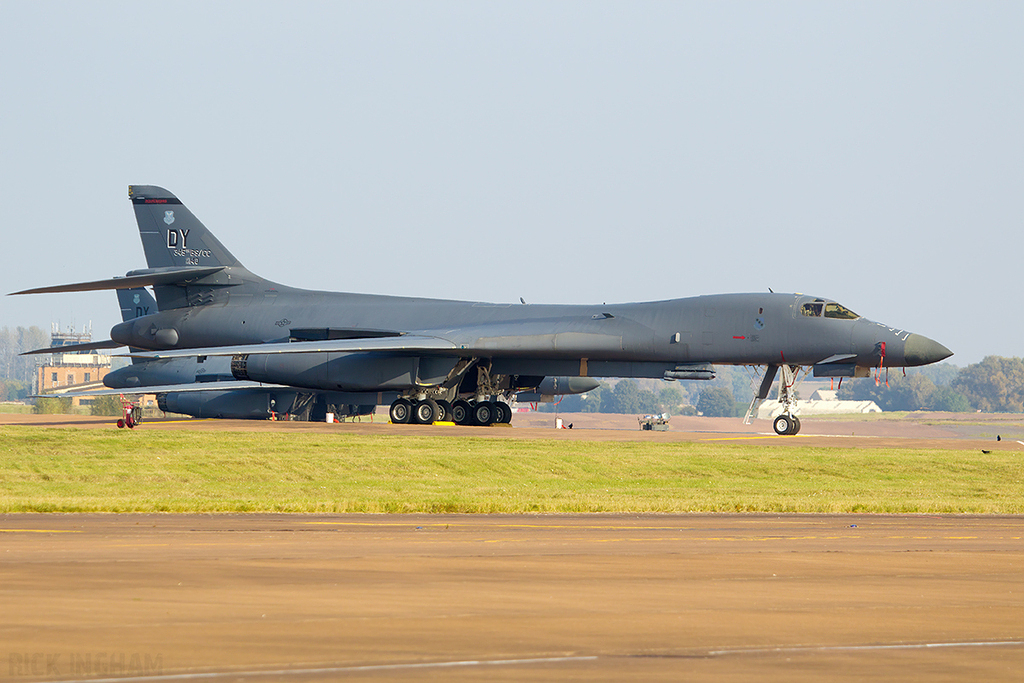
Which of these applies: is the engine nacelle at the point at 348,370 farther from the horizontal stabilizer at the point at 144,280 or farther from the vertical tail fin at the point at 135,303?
the vertical tail fin at the point at 135,303

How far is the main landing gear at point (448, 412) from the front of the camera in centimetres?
3816

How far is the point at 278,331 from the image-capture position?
4084cm

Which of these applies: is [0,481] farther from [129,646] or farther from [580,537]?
[129,646]

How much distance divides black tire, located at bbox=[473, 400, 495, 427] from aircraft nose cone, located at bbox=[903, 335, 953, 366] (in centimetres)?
1280

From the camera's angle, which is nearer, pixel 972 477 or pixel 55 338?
pixel 972 477

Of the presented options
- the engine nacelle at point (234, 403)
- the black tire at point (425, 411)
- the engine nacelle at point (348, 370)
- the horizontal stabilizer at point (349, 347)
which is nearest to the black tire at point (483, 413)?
the black tire at point (425, 411)

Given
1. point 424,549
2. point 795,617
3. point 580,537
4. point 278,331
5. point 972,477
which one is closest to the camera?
point 795,617

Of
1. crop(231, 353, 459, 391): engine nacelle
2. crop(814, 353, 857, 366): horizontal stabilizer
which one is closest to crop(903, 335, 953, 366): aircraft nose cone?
crop(814, 353, 857, 366): horizontal stabilizer

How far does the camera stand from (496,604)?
8.73 meters

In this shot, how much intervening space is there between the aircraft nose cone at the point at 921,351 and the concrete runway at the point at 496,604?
20156 mm

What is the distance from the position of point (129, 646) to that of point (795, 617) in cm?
439

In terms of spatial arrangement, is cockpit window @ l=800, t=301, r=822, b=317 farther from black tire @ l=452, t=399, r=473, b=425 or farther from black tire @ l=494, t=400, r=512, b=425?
black tire @ l=452, t=399, r=473, b=425

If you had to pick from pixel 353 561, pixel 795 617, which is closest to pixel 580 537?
pixel 353 561

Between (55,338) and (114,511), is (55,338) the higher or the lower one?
the higher one
